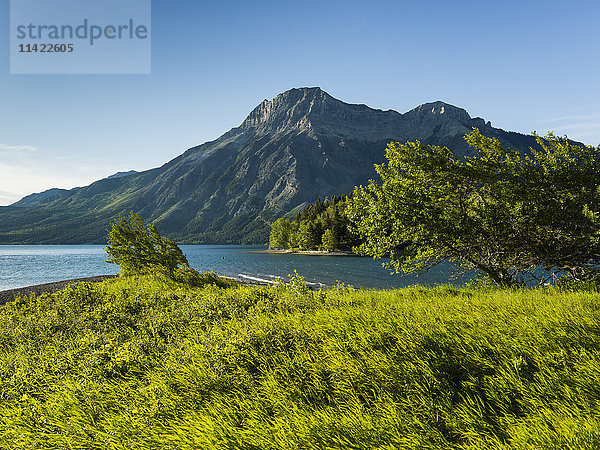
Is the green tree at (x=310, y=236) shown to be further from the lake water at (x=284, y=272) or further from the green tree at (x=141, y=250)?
the green tree at (x=141, y=250)

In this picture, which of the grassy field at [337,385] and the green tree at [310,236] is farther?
the green tree at [310,236]

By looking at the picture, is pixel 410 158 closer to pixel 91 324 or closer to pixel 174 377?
pixel 174 377

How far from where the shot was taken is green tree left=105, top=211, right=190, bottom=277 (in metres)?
34.6

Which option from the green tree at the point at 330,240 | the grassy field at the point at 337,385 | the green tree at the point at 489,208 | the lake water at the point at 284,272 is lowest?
the lake water at the point at 284,272

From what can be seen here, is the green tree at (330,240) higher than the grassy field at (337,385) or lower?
lower

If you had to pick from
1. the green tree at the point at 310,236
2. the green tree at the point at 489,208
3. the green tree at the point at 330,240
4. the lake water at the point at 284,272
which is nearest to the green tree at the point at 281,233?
the green tree at the point at 310,236

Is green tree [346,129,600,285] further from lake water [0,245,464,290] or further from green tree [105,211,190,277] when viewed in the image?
green tree [105,211,190,277]

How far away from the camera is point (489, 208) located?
14.6 meters

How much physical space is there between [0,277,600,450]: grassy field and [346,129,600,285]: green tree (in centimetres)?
661

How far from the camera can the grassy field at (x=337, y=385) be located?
4.00 metres

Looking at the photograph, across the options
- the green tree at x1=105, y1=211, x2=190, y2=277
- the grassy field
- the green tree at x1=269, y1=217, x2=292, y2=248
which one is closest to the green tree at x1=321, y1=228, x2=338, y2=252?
the green tree at x1=269, y1=217, x2=292, y2=248

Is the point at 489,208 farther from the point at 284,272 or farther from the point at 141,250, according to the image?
the point at 284,272

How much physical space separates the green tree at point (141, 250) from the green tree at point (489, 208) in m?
25.2

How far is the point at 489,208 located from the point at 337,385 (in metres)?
12.9
